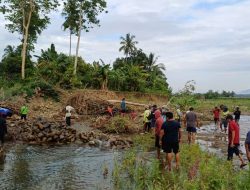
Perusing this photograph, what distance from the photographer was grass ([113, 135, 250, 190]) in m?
8.38

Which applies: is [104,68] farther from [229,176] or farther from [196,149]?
[229,176]

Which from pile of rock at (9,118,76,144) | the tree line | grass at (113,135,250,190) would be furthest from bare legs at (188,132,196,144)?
the tree line

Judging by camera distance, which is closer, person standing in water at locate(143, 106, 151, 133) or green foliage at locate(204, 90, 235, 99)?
person standing in water at locate(143, 106, 151, 133)

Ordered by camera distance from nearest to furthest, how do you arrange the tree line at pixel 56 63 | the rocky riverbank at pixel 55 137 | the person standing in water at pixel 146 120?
the rocky riverbank at pixel 55 137 → the person standing in water at pixel 146 120 → the tree line at pixel 56 63

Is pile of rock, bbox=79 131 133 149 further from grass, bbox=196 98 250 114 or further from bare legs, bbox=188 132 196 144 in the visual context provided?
grass, bbox=196 98 250 114

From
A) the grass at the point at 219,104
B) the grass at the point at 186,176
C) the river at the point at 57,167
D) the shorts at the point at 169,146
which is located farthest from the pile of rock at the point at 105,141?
the grass at the point at 219,104

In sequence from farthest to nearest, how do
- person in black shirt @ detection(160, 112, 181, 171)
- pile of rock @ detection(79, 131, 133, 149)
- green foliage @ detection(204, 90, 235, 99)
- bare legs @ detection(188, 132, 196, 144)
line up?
green foliage @ detection(204, 90, 235, 99) → pile of rock @ detection(79, 131, 133, 149) → bare legs @ detection(188, 132, 196, 144) → person in black shirt @ detection(160, 112, 181, 171)

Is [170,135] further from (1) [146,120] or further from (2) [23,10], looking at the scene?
(2) [23,10]

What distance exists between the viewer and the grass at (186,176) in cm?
838

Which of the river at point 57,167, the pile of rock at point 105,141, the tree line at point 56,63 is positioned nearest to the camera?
the river at point 57,167

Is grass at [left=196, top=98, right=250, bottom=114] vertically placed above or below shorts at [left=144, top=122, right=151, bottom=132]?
above

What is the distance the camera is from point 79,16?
43.2 metres

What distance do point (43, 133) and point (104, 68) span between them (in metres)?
22.4

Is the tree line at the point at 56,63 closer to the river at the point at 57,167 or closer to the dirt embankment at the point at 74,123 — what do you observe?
the dirt embankment at the point at 74,123
